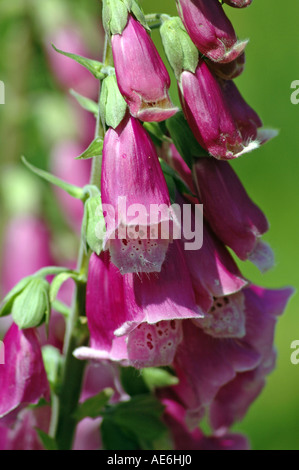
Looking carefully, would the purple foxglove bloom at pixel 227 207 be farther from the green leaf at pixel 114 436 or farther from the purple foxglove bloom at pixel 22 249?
the purple foxglove bloom at pixel 22 249

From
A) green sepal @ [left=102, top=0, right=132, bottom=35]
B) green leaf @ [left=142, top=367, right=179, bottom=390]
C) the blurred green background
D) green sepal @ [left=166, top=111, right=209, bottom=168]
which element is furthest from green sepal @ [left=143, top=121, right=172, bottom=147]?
the blurred green background

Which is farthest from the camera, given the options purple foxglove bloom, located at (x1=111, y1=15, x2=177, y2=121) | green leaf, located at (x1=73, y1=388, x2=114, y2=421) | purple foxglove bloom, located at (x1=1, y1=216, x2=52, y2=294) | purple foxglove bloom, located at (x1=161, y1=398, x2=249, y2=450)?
purple foxglove bloom, located at (x1=1, y1=216, x2=52, y2=294)

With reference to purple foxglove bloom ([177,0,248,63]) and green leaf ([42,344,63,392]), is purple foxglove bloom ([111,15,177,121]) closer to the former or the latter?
purple foxglove bloom ([177,0,248,63])

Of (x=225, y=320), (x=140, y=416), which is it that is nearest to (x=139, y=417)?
(x=140, y=416)

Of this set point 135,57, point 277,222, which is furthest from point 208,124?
point 277,222

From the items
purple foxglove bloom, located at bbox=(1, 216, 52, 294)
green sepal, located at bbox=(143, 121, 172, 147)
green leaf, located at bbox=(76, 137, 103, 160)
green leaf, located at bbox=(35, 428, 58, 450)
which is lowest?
green leaf, located at bbox=(35, 428, 58, 450)
